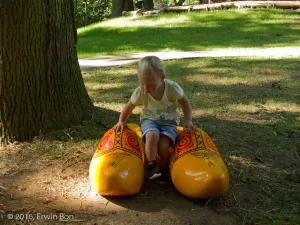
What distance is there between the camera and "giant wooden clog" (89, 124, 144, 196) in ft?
10.2

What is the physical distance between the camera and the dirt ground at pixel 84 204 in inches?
116

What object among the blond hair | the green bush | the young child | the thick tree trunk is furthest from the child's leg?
the green bush

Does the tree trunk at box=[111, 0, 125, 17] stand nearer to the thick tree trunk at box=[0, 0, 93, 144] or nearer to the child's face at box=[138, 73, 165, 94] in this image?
the thick tree trunk at box=[0, 0, 93, 144]

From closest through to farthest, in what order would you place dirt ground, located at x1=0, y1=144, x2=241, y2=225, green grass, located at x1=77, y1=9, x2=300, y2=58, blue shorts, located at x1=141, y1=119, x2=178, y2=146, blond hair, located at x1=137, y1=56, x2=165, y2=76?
1. dirt ground, located at x1=0, y1=144, x2=241, y2=225
2. blond hair, located at x1=137, y1=56, x2=165, y2=76
3. blue shorts, located at x1=141, y1=119, x2=178, y2=146
4. green grass, located at x1=77, y1=9, x2=300, y2=58

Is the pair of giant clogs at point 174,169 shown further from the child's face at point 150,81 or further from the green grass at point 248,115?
the child's face at point 150,81

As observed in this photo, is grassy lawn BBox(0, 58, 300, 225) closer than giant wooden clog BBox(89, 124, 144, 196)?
No

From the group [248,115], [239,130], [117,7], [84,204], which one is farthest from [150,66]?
[117,7]

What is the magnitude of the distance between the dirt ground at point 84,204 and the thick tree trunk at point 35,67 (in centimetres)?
66

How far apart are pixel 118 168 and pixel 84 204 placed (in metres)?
0.39

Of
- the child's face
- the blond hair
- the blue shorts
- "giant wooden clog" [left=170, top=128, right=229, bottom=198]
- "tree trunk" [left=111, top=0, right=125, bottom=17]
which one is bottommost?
"giant wooden clog" [left=170, top=128, right=229, bottom=198]

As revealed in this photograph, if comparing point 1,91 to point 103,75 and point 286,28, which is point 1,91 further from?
point 286,28

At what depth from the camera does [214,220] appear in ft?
9.71

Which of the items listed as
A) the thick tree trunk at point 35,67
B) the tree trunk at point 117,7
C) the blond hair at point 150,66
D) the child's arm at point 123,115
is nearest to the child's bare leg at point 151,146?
the child's arm at point 123,115

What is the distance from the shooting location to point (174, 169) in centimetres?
327
